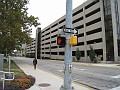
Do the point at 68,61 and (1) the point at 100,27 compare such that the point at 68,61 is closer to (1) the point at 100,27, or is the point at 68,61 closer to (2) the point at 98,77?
(2) the point at 98,77

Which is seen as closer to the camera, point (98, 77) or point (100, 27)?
point (98, 77)

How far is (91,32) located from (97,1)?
9.09 m

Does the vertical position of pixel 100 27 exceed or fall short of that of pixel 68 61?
it exceeds it

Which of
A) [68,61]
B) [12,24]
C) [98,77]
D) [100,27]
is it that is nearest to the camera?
[68,61]

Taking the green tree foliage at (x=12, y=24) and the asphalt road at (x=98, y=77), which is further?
the green tree foliage at (x=12, y=24)

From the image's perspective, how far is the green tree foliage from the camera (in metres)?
34.3

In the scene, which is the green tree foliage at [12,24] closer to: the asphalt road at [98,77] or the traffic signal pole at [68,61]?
the asphalt road at [98,77]

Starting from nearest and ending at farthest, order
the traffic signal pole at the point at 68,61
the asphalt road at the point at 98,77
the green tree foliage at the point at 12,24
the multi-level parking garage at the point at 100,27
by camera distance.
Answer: the traffic signal pole at the point at 68,61 < the asphalt road at the point at 98,77 < the green tree foliage at the point at 12,24 < the multi-level parking garage at the point at 100,27

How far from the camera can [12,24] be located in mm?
34875

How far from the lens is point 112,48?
50938 mm

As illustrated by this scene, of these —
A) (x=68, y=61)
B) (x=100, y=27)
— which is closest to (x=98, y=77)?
(x=68, y=61)

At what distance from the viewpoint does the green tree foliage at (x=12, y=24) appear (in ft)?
113

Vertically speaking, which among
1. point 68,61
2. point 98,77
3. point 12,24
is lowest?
point 98,77

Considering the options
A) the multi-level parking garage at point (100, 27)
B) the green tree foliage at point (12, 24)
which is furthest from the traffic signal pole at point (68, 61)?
the multi-level parking garage at point (100, 27)
